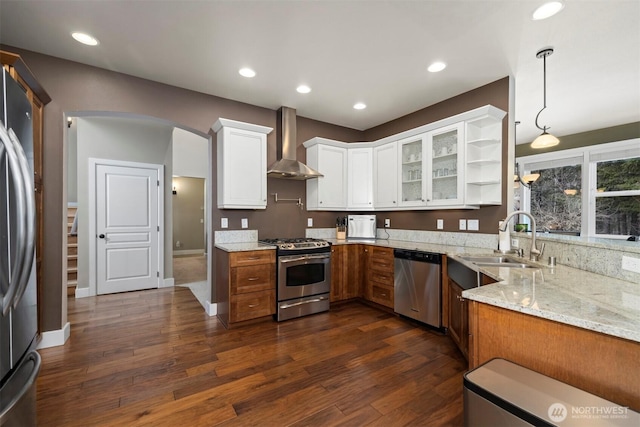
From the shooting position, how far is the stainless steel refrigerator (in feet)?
3.52

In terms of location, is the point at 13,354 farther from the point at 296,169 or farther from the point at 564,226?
the point at 564,226

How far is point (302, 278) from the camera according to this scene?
338 cm

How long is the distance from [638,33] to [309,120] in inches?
134

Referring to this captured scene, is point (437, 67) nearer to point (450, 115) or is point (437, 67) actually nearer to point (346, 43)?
point (450, 115)

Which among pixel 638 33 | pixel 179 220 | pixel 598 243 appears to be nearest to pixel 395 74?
pixel 638 33

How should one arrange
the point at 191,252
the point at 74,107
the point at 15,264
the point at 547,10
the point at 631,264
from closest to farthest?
A: 1. the point at 15,264
2. the point at 631,264
3. the point at 547,10
4. the point at 74,107
5. the point at 191,252

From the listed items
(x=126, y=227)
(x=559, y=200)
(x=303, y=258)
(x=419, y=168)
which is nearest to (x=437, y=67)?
(x=419, y=168)

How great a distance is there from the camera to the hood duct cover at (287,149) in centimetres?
367

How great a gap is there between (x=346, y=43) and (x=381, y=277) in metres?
2.58

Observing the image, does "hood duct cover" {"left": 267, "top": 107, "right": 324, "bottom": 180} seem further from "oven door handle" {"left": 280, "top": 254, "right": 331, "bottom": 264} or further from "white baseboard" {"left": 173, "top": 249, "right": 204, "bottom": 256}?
"white baseboard" {"left": 173, "top": 249, "right": 204, "bottom": 256}

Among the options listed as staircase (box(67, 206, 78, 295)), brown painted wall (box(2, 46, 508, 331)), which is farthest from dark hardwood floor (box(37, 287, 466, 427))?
staircase (box(67, 206, 78, 295))

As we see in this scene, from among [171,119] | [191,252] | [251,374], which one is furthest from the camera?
[191,252]

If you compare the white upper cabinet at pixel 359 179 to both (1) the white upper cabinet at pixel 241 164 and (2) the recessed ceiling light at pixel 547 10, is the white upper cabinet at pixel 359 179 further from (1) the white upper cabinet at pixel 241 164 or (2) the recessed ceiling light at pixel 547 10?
(2) the recessed ceiling light at pixel 547 10

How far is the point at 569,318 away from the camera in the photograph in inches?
42.4
